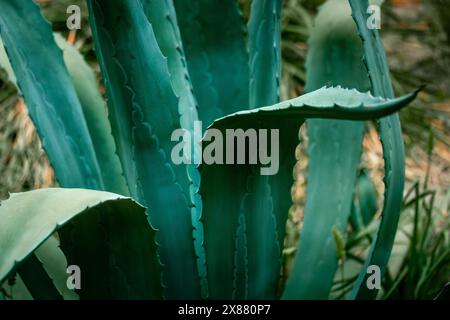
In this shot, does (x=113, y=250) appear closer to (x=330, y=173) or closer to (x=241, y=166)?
(x=241, y=166)

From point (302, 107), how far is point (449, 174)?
1839 mm

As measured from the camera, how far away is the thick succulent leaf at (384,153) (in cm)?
91

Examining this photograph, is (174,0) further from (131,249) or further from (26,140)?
(26,140)

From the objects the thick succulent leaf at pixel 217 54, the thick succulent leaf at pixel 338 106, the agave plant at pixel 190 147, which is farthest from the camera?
the thick succulent leaf at pixel 217 54

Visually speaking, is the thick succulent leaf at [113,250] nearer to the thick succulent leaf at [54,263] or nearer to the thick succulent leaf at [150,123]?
the thick succulent leaf at [150,123]

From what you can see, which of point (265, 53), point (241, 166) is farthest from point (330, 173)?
point (241, 166)

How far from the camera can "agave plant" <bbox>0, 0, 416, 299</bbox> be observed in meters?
0.88

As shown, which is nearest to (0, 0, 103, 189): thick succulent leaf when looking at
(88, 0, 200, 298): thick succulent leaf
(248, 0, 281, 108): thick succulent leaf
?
(88, 0, 200, 298): thick succulent leaf

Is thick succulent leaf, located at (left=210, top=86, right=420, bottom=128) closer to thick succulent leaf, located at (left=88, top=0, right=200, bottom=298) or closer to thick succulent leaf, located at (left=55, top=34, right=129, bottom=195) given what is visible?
thick succulent leaf, located at (left=88, top=0, right=200, bottom=298)

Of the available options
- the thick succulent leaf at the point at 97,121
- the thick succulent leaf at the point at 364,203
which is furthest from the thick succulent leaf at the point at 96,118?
the thick succulent leaf at the point at 364,203

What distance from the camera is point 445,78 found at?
9.19 feet

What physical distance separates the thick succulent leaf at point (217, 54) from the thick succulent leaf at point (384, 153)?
22 cm

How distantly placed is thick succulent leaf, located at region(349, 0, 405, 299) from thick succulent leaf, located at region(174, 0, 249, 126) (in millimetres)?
221


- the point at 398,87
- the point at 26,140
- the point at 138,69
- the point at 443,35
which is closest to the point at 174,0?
the point at 138,69
